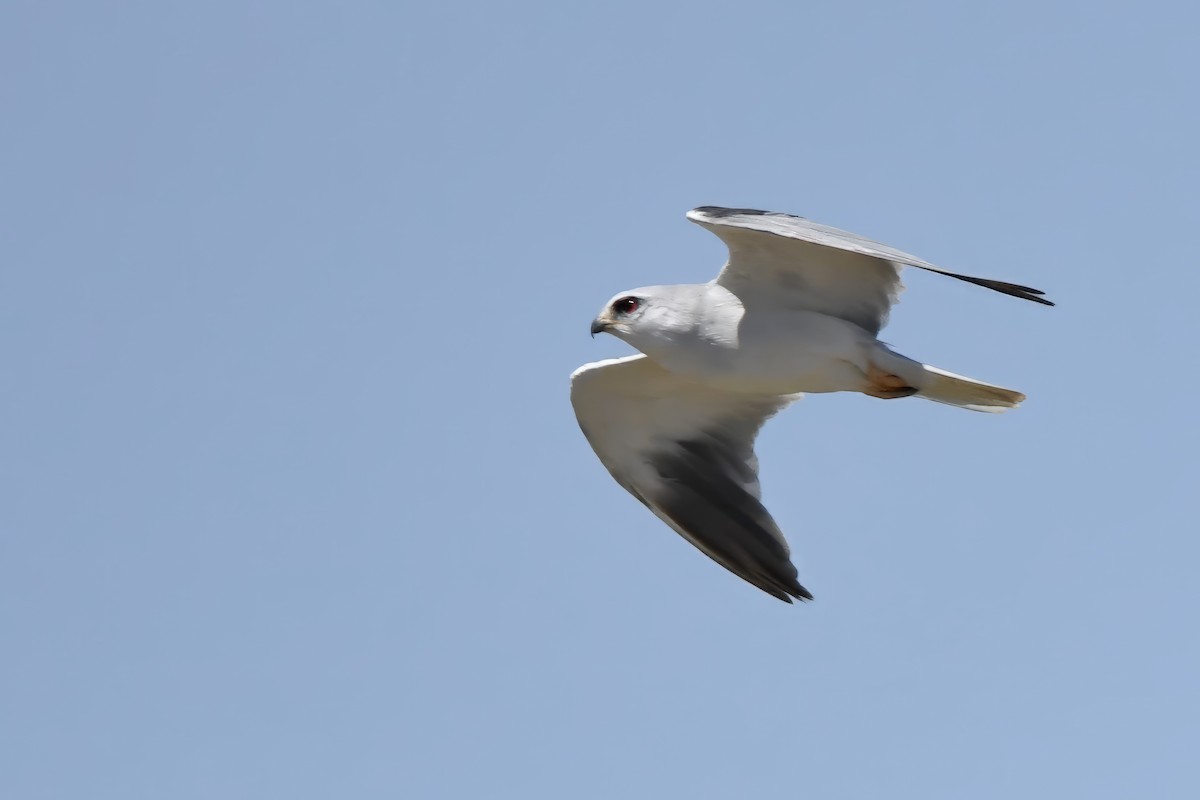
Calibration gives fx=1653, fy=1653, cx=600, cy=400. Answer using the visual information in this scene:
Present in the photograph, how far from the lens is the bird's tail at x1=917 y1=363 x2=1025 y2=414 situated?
377 inches

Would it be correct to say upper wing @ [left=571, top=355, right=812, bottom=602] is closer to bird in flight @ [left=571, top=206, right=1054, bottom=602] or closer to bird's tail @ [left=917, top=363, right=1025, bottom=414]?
bird in flight @ [left=571, top=206, right=1054, bottom=602]

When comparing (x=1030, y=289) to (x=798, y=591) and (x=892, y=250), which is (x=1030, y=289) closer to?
(x=892, y=250)

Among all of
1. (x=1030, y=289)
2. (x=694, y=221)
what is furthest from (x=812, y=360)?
(x=1030, y=289)

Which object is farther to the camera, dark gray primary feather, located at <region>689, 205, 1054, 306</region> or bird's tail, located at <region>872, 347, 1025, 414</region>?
bird's tail, located at <region>872, 347, 1025, 414</region>

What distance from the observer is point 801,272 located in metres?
9.69

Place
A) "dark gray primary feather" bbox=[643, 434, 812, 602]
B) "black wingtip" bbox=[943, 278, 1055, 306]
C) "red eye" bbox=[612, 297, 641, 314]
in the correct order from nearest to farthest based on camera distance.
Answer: "black wingtip" bbox=[943, 278, 1055, 306]
"red eye" bbox=[612, 297, 641, 314]
"dark gray primary feather" bbox=[643, 434, 812, 602]

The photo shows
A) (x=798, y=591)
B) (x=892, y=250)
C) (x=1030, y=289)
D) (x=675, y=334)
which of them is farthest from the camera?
(x=798, y=591)

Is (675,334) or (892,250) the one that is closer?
(892,250)

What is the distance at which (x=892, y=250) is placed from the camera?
8.88 metres

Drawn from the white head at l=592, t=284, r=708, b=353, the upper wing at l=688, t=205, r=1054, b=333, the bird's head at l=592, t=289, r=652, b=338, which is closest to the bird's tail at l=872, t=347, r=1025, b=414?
the upper wing at l=688, t=205, r=1054, b=333

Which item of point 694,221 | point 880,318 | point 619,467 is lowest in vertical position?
point 619,467

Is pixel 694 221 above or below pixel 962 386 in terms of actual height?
above

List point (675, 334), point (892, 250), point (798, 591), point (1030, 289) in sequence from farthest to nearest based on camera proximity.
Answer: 1. point (798, 591)
2. point (675, 334)
3. point (892, 250)
4. point (1030, 289)

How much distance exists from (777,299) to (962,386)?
3.92 feet
